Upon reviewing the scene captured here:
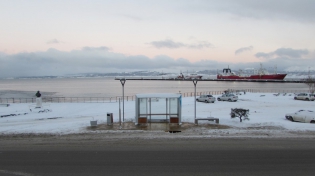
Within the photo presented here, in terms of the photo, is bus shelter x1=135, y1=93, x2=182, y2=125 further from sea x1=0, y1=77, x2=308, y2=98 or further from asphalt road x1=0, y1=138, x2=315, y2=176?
sea x1=0, y1=77, x2=308, y2=98

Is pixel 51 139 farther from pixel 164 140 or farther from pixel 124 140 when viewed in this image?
pixel 164 140

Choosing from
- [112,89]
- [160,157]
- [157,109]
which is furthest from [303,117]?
[112,89]

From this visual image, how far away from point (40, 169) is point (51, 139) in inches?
195

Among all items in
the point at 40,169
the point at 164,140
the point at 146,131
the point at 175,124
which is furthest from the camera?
the point at 175,124

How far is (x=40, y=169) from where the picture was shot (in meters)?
7.84

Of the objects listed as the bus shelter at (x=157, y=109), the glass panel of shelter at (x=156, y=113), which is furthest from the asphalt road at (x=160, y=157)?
the glass panel of shelter at (x=156, y=113)

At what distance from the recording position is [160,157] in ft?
29.3

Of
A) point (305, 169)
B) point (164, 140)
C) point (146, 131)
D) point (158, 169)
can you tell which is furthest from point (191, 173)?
point (146, 131)

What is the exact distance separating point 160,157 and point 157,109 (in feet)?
32.4

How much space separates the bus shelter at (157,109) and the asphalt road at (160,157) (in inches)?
203

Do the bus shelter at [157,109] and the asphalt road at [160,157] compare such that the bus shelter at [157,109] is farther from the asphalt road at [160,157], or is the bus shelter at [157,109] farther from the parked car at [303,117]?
the parked car at [303,117]

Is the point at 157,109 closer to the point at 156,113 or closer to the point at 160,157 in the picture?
the point at 156,113

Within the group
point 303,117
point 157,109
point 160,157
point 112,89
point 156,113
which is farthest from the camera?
point 112,89

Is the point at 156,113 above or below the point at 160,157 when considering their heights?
above
